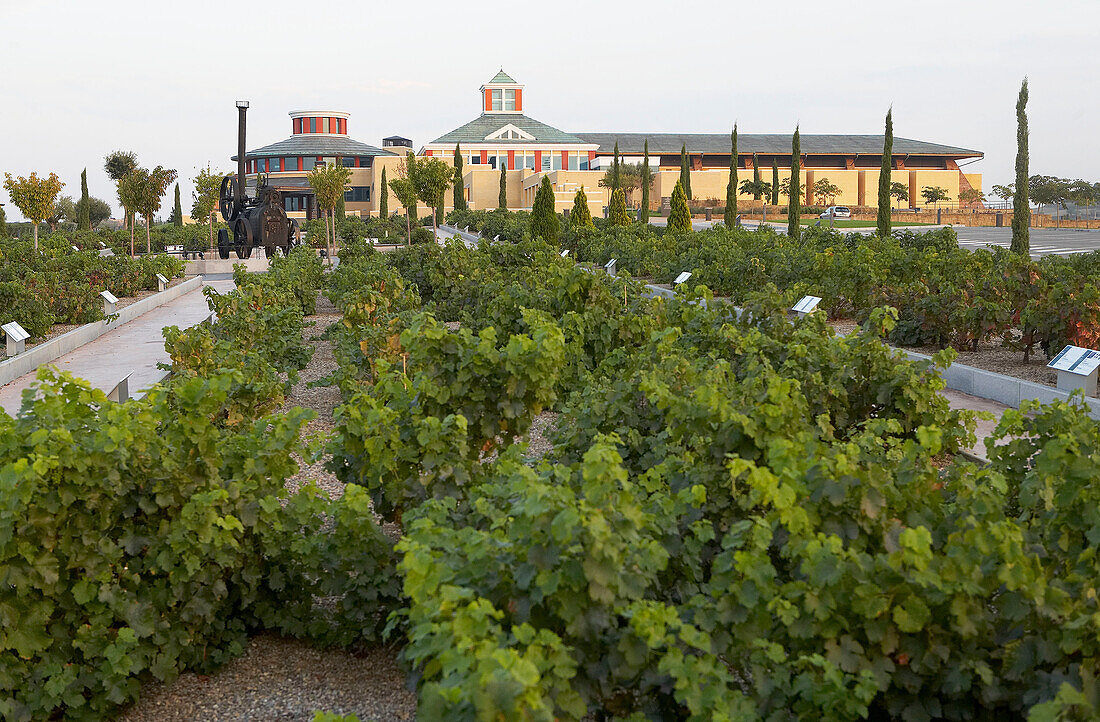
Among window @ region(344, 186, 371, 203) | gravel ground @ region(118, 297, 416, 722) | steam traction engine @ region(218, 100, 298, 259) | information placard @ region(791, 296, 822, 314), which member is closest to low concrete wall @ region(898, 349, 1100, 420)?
information placard @ region(791, 296, 822, 314)

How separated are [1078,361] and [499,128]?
6234 centimetres

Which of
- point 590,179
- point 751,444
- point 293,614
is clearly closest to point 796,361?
point 751,444

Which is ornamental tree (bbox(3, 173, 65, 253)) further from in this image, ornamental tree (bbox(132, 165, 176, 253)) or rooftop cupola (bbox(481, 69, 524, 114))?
rooftop cupola (bbox(481, 69, 524, 114))

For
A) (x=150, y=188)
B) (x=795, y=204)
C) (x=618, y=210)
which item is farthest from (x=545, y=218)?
(x=150, y=188)

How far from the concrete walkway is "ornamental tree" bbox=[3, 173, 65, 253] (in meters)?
13.6

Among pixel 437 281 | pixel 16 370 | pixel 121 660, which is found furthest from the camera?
pixel 437 281

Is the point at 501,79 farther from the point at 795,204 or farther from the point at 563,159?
the point at 795,204

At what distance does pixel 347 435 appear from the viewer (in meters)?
4.38

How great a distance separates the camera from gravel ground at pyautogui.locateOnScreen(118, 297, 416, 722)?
3682 millimetres

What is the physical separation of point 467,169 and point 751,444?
61686 mm

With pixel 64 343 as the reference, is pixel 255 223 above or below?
above

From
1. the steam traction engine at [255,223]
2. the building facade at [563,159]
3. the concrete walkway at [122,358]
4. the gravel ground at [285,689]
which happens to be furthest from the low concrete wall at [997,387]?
the building facade at [563,159]

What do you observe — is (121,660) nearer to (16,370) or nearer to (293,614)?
(293,614)

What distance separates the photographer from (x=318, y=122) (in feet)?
243
